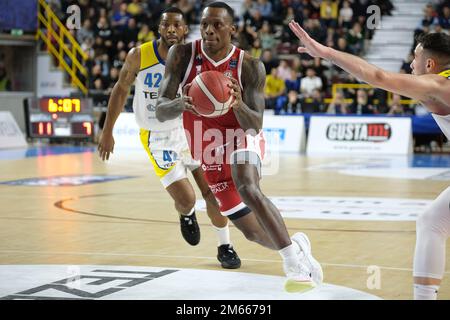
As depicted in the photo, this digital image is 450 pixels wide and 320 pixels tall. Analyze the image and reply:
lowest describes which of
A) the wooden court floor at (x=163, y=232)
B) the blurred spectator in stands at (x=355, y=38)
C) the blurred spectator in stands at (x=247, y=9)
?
the wooden court floor at (x=163, y=232)

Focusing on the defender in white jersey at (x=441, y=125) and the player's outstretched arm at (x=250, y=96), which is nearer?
the defender in white jersey at (x=441, y=125)

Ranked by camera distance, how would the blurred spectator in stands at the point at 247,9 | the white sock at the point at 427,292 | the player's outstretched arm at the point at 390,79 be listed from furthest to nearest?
the blurred spectator in stands at the point at 247,9
the white sock at the point at 427,292
the player's outstretched arm at the point at 390,79

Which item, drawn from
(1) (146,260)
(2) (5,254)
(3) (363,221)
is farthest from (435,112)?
(3) (363,221)

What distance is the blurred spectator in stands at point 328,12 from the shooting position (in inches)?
897

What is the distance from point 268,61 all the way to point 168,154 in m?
15.0

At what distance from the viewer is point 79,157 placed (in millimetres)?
18484

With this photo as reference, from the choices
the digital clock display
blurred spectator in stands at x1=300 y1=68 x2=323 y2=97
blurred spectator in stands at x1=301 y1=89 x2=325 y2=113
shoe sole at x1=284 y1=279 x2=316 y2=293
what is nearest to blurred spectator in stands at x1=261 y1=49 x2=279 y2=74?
blurred spectator in stands at x1=300 y1=68 x2=323 y2=97

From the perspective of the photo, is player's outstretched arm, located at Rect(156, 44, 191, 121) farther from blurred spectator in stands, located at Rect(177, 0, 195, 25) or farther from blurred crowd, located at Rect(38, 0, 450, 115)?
blurred spectator in stands, located at Rect(177, 0, 195, 25)

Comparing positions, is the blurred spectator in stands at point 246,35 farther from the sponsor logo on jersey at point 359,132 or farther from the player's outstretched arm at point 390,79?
the player's outstretched arm at point 390,79

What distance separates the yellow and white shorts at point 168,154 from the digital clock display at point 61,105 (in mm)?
12684

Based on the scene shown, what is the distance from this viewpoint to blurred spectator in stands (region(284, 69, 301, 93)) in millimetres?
21719

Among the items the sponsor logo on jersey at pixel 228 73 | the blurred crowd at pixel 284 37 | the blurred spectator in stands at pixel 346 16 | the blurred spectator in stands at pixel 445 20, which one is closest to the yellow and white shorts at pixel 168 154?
the sponsor logo on jersey at pixel 228 73

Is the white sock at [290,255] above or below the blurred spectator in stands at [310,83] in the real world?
below

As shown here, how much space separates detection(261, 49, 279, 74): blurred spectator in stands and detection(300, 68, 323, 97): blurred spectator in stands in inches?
44.3
